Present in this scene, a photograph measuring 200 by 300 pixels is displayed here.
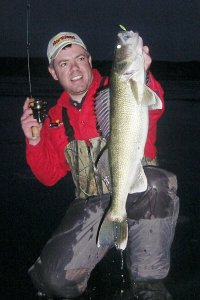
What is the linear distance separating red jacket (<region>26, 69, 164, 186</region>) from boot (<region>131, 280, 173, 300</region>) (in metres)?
1.38

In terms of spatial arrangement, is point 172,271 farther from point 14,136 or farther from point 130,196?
point 14,136

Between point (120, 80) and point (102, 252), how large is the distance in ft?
6.55

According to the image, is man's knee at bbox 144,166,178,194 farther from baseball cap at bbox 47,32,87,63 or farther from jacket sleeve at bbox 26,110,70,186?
baseball cap at bbox 47,32,87,63

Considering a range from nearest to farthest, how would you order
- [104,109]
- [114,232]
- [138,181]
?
[104,109]
[138,181]
[114,232]

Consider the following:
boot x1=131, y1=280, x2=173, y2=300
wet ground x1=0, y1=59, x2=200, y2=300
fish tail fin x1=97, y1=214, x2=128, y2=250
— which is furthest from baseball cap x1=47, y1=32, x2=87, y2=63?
boot x1=131, y1=280, x2=173, y2=300

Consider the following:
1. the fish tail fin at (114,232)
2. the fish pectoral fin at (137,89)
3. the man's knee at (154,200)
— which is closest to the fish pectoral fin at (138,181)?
the fish tail fin at (114,232)

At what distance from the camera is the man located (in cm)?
450

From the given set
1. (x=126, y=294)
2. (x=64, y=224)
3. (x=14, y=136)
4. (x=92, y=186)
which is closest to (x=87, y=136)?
(x=92, y=186)

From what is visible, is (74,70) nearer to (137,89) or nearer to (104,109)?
(104,109)

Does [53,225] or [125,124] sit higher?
[125,124]

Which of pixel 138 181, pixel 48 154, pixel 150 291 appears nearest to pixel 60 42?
pixel 48 154

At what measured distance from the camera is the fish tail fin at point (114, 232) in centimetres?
405

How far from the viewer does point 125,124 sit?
362cm

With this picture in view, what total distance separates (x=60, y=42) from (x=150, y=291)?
117 inches
